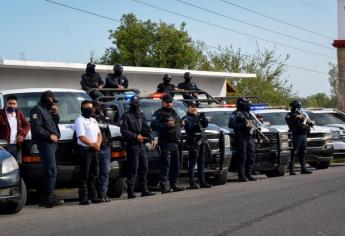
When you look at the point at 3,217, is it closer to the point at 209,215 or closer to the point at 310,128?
the point at 209,215

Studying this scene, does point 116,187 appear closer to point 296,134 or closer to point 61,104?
point 61,104

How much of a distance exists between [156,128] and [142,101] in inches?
60.0

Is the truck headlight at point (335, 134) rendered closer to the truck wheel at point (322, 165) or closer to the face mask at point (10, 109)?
the truck wheel at point (322, 165)

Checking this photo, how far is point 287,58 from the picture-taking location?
189 feet

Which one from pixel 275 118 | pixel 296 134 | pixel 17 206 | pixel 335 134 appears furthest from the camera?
pixel 335 134

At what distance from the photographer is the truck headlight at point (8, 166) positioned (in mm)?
11297

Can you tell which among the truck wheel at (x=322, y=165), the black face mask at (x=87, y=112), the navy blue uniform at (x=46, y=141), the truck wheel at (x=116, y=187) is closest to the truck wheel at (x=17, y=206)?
the navy blue uniform at (x=46, y=141)

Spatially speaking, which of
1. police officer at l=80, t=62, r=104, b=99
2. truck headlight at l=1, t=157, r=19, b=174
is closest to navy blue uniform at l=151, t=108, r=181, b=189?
police officer at l=80, t=62, r=104, b=99

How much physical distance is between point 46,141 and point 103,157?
46.2 inches

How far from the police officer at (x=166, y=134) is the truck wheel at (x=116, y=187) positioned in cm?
82

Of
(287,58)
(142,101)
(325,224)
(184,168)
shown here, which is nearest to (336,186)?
(184,168)

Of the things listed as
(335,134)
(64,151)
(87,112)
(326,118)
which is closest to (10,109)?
(64,151)

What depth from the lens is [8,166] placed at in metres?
11.4

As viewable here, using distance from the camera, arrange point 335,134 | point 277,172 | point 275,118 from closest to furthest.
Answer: point 277,172, point 275,118, point 335,134
